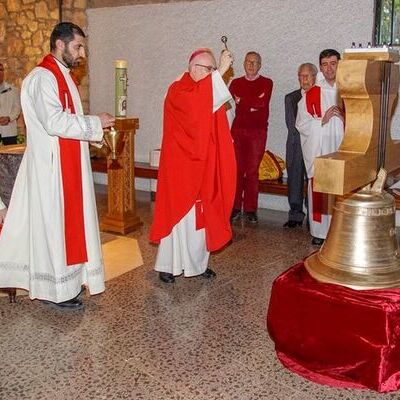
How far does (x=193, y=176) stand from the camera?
4121mm

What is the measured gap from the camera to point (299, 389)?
→ 2.76 meters

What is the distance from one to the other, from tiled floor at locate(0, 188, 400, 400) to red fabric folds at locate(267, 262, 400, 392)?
18cm

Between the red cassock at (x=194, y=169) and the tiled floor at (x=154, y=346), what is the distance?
44 cm

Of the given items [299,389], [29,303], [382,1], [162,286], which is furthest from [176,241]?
[382,1]

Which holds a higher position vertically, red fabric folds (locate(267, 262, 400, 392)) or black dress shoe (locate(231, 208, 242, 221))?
red fabric folds (locate(267, 262, 400, 392))

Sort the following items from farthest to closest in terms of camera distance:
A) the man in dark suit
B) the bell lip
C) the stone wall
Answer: the stone wall, the man in dark suit, the bell lip

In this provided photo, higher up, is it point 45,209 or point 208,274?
point 45,209

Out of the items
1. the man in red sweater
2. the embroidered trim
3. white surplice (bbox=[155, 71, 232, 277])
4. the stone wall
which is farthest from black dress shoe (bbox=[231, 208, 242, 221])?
the stone wall

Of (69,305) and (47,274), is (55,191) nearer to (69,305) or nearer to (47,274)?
(47,274)

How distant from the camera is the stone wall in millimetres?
8641

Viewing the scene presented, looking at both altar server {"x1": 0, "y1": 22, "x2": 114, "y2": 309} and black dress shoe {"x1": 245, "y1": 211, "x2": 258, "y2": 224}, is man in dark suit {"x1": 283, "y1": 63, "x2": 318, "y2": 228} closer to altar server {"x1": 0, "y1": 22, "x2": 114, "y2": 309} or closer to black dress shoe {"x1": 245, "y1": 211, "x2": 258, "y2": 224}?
black dress shoe {"x1": 245, "y1": 211, "x2": 258, "y2": 224}

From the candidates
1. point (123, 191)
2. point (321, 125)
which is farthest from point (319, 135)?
point (123, 191)

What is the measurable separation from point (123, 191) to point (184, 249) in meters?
1.93

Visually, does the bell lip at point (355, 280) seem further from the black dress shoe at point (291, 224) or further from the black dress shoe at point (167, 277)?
the black dress shoe at point (291, 224)
